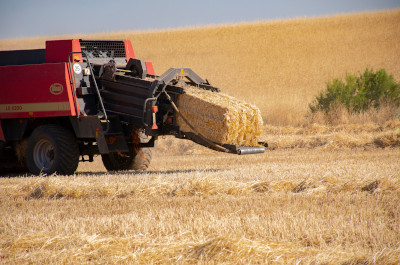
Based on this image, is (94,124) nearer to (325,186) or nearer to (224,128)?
(224,128)

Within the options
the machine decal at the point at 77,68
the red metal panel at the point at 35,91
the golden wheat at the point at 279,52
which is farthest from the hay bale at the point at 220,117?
the golden wheat at the point at 279,52

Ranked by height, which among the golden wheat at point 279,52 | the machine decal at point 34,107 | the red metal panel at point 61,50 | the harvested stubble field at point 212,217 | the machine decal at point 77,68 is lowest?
the harvested stubble field at point 212,217

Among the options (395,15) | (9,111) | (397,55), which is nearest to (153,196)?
(9,111)

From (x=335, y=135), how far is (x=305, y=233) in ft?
30.5

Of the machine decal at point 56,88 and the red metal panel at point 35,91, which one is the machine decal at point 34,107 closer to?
the red metal panel at point 35,91

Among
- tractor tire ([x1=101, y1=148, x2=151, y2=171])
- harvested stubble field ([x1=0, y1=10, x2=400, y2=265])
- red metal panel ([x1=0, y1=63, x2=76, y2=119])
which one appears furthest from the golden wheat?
red metal panel ([x1=0, y1=63, x2=76, y2=119])

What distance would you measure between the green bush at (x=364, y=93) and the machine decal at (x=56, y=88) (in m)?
10.9

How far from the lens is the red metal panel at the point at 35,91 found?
9.62m

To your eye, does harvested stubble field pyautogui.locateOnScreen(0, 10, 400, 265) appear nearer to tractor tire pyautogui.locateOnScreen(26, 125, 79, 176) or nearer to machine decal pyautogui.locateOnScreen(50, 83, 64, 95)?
tractor tire pyautogui.locateOnScreen(26, 125, 79, 176)

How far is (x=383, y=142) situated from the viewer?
1316 centimetres

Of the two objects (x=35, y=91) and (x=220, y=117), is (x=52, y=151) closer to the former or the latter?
(x=35, y=91)

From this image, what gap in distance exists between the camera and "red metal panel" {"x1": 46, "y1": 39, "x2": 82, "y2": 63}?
999 cm

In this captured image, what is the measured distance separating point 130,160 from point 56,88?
2.28 meters

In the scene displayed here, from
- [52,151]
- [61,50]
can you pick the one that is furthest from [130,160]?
[61,50]
